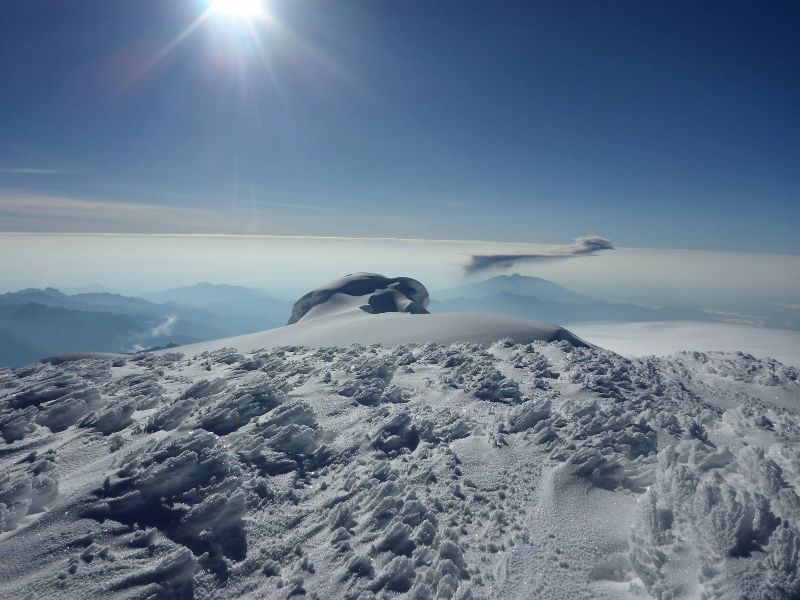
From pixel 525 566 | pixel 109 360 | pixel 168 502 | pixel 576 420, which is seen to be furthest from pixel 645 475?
pixel 109 360

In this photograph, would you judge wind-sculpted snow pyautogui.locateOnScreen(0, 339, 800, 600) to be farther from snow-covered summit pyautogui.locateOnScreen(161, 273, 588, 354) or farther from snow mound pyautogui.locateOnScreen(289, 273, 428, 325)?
snow mound pyautogui.locateOnScreen(289, 273, 428, 325)

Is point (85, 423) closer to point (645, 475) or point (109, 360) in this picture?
point (109, 360)

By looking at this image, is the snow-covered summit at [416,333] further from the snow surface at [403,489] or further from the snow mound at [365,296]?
the snow mound at [365,296]

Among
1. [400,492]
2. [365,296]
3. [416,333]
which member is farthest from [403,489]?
[365,296]

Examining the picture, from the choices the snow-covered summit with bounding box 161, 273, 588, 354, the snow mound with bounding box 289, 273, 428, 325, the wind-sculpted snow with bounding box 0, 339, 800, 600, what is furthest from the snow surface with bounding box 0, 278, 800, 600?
the snow mound with bounding box 289, 273, 428, 325

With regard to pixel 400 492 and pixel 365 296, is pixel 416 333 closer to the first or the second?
pixel 400 492

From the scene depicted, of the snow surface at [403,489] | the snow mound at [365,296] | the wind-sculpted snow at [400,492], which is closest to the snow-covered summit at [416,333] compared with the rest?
the snow surface at [403,489]
